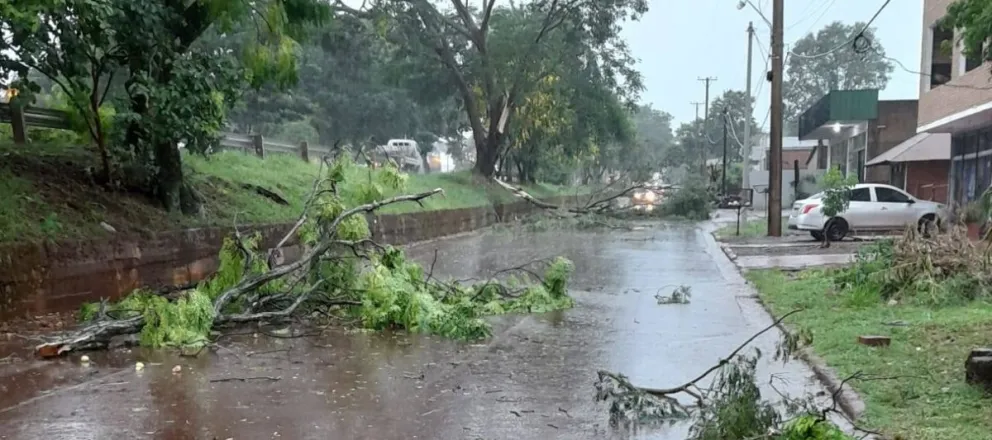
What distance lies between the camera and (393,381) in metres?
6.87

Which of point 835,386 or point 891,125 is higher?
point 891,125

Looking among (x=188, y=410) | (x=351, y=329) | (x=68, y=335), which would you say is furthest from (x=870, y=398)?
(x=68, y=335)

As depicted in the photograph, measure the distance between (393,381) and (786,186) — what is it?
44107mm

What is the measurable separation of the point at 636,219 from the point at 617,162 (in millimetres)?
45095

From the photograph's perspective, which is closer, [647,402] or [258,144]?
[647,402]

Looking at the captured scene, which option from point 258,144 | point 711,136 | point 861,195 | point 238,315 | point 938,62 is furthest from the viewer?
point 711,136

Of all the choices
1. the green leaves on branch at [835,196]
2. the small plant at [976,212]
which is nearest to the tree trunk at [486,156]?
the green leaves on branch at [835,196]

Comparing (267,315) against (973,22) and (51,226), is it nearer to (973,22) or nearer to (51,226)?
(51,226)

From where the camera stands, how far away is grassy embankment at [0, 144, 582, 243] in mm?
10227

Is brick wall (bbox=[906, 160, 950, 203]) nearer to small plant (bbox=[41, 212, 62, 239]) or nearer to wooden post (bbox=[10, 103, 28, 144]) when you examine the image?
small plant (bbox=[41, 212, 62, 239])

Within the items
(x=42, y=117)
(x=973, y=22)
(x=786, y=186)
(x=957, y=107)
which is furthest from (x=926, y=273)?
(x=786, y=186)

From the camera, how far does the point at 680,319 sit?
32.8ft

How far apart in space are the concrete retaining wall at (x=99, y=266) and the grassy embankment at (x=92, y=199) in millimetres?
199

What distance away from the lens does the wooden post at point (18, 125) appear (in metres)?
13.1
